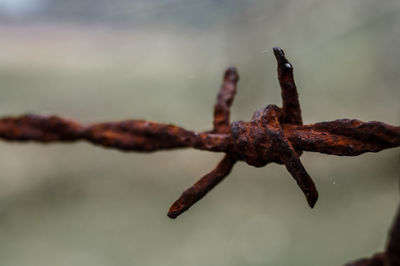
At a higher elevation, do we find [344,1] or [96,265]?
[344,1]

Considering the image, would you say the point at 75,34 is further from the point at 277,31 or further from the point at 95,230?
the point at 277,31

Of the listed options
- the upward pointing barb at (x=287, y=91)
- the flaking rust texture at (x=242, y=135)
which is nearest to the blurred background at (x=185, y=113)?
the flaking rust texture at (x=242, y=135)

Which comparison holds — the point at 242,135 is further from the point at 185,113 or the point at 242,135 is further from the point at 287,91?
the point at 185,113

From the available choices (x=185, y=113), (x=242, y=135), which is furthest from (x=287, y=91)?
(x=185, y=113)

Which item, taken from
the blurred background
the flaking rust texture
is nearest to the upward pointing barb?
the flaking rust texture

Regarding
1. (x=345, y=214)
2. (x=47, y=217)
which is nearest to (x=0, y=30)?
(x=47, y=217)
